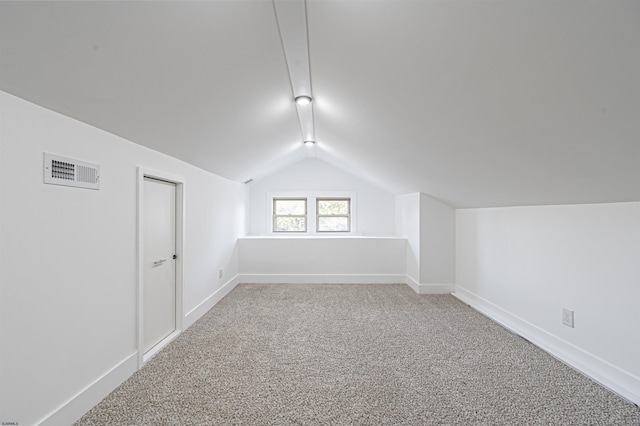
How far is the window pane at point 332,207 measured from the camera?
6555mm

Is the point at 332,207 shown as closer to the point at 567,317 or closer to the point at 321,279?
the point at 321,279

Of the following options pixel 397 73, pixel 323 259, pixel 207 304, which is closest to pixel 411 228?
pixel 323 259

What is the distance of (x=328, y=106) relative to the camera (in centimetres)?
287

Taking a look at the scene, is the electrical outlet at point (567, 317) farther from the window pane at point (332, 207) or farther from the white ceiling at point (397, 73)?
the window pane at point (332, 207)

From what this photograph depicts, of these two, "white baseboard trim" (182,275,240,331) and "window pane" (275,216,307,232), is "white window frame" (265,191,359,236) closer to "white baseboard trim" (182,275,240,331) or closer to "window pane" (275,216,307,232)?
"window pane" (275,216,307,232)

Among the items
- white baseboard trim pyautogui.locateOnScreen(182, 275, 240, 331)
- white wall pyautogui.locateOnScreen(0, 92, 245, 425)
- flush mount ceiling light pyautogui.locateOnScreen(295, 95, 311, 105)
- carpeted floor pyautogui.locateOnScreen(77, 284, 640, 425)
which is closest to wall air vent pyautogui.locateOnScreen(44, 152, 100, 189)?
white wall pyautogui.locateOnScreen(0, 92, 245, 425)

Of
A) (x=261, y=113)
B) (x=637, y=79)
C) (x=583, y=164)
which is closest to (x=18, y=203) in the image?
(x=261, y=113)

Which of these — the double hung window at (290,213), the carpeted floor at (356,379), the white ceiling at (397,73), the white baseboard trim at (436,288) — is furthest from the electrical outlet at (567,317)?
the double hung window at (290,213)

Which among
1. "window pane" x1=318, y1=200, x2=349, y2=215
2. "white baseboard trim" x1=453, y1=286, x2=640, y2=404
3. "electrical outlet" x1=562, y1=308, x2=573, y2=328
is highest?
"window pane" x1=318, y1=200, x2=349, y2=215

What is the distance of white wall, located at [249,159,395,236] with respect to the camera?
6.42 m

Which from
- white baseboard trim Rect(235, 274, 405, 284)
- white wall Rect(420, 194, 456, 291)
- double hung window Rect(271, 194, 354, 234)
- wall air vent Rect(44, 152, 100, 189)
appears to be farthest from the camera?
double hung window Rect(271, 194, 354, 234)

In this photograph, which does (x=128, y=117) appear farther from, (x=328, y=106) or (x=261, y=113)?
(x=328, y=106)

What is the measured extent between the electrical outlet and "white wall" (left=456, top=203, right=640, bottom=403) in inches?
1.5

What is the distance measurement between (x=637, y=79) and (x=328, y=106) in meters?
2.13
